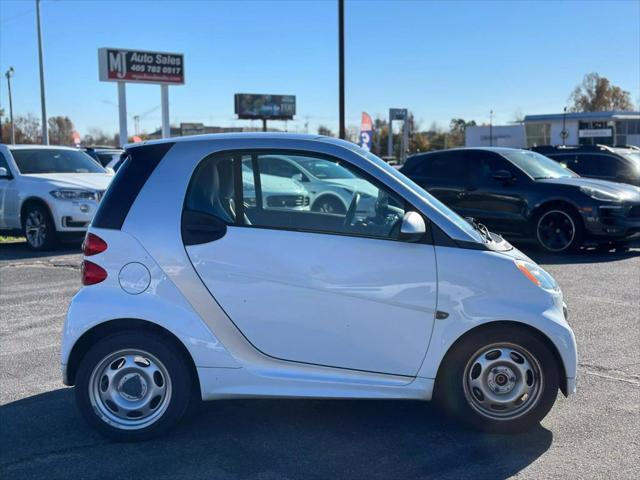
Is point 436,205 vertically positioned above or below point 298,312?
above

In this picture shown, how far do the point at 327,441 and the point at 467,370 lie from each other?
0.90 meters

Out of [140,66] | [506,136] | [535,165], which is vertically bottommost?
[535,165]

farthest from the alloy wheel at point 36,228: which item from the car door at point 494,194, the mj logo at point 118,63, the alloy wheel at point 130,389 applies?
the mj logo at point 118,63

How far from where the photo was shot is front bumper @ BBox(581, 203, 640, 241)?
33.2 feet

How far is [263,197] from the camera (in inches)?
159

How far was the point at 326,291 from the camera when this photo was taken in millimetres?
3764

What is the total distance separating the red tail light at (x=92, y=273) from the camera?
12.6 feet

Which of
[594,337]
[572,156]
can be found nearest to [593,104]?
[572,156]

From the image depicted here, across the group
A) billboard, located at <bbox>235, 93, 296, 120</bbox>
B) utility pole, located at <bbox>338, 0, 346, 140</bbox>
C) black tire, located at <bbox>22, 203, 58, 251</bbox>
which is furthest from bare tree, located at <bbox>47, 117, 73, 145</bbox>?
black tire, located at <bbox>22, 203, 58, 251</bbox>

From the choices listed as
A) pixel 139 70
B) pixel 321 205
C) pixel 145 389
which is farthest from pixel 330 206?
pixel 139 70

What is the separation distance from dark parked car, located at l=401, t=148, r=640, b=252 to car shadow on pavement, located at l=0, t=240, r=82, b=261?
621 centimetres

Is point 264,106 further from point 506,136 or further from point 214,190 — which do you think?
point 214,190

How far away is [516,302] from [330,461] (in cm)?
135

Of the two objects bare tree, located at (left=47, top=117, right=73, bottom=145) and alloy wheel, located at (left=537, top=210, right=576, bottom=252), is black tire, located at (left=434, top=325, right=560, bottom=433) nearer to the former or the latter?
alloy wheel, located at (left=537, top=210, right=576, bottom=252)
